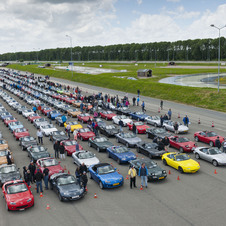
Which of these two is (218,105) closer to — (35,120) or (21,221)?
(35,120)

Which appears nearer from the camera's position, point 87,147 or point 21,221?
point 21,221

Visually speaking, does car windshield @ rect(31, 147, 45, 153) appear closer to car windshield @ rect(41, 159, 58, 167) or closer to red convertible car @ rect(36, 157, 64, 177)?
red convertible car @ rect(36, 157, 64, 177)

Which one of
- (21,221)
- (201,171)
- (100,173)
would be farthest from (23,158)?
(201,171)

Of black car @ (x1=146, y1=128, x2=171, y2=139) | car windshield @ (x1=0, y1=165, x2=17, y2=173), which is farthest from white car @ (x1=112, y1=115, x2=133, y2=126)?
car windshield @ (x1=0, y1=165, x2=17, y2=173)

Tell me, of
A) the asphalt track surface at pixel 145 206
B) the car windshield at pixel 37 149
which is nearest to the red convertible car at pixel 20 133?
the car windshield at pixel 37 149

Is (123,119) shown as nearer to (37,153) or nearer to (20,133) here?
(20,133)

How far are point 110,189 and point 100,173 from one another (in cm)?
119

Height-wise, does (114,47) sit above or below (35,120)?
above

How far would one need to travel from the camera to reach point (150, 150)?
21469 millimetres

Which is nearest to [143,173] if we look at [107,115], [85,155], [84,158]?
[84,158]

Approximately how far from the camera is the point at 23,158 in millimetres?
21812

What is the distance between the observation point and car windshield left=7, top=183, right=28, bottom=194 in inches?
564

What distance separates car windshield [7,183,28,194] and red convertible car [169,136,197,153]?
1288 centimetres

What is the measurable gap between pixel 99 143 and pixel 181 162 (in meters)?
7.56
